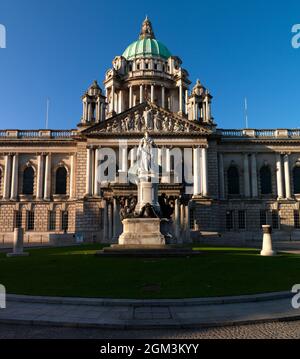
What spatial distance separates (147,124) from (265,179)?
2254cm

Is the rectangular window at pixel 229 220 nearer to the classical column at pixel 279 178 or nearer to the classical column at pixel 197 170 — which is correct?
the classical column at pixel 197 170

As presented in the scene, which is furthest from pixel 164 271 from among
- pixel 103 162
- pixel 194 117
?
pixel 194 117

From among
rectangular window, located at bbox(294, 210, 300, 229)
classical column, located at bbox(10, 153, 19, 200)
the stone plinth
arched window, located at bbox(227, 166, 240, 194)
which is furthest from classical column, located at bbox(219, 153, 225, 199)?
the stone plinth

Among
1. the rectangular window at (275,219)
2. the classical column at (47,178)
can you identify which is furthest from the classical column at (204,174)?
the classical column at (47,178)

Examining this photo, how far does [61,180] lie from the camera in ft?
208

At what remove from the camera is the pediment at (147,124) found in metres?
57.7

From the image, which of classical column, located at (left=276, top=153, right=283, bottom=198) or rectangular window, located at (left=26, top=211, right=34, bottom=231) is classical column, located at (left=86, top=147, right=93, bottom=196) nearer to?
rectangular window, located at (left=26, top=211, right=34, bottom=231)

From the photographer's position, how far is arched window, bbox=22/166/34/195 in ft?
207

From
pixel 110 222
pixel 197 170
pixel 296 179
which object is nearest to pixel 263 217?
pixel 296 179

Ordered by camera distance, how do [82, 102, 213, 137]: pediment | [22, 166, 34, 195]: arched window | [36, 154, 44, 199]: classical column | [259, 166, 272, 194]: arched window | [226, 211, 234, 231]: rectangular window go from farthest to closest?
[259, 166, 272, 194]: arched window
[22, 166, 34, 195]: arched window
[36, 154, 44, 199]: classical column
[226, 211, 234, 231]: rectangular window
[82, 102, 213, 137]: pediment

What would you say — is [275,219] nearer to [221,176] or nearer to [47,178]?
[221,176]

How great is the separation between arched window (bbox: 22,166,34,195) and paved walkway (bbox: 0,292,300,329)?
54290 mm

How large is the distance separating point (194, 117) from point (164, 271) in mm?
50185
